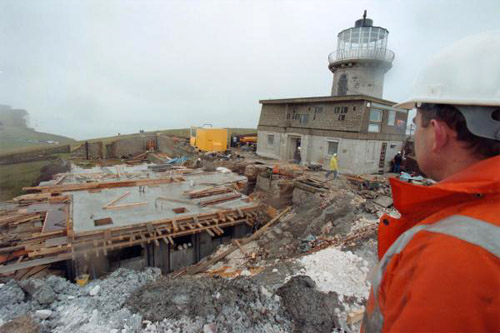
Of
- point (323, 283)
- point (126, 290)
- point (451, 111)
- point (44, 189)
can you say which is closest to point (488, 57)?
point (451, 111)

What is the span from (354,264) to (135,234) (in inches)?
321

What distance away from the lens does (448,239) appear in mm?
1008

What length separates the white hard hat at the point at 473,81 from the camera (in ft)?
3.94

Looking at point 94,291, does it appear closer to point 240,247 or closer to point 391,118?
point 240,247

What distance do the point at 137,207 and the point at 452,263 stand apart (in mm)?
12832

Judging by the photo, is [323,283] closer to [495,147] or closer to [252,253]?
[252,253]

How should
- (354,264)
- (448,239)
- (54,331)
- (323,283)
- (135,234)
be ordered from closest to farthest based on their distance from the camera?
(448,239), (54,331), (323,283), (354,264), (135,234)

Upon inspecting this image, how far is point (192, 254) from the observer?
40.2ft

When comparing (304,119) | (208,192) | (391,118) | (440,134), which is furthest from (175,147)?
(440,134)

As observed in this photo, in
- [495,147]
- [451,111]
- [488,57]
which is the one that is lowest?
[495,147]

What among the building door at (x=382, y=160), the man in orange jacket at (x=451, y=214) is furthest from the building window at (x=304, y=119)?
the man in orange jacket at (x=451, y=214)

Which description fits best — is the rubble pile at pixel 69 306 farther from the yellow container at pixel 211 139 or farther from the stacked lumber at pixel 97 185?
the yellow container at pixel 211 139

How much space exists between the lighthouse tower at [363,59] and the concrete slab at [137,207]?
606 inches

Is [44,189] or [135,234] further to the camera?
[44,189]
